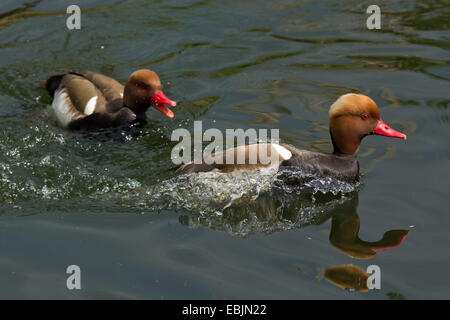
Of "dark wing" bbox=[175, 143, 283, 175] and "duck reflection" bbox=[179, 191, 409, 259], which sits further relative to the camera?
"dark wing" bbox=[175, 143, 283, 175]

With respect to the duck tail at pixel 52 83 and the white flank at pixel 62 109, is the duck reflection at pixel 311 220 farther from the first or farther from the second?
the duck tail at pixel 52 83

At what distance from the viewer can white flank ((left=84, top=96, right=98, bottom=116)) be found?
7.28 metres

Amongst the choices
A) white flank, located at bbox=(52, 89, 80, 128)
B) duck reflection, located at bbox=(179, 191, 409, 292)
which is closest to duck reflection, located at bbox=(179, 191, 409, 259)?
duck reflection, located at bbox=(179, 191, 409, 292)

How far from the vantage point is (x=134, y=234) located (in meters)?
5.11

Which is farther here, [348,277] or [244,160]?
[244,160]

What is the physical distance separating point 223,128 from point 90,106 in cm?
160

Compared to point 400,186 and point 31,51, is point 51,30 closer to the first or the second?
point 31,51

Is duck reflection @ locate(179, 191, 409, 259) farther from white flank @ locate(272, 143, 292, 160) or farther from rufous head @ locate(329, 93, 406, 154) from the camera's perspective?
rufous head @ locate(329, 93, 406, 154)

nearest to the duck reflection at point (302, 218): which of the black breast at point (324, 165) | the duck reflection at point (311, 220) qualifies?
the duck reflection at point (311, 220)

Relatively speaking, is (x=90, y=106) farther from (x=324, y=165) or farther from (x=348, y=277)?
(x=348, y=277)

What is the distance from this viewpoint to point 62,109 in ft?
24.8

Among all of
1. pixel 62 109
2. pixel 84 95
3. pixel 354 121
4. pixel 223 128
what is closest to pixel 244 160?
pixel 354 121

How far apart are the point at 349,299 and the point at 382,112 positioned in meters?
3.37
